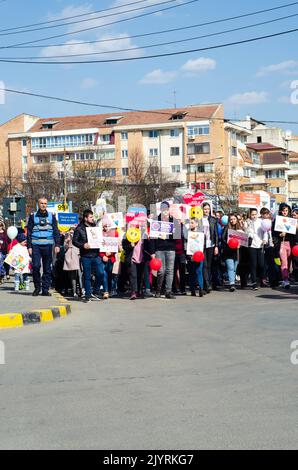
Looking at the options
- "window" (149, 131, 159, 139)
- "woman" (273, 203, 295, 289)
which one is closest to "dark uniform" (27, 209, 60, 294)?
"woman" (273, 203, 295, 289)

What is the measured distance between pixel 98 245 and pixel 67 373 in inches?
325

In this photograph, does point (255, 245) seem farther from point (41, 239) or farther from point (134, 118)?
point (134, 118)

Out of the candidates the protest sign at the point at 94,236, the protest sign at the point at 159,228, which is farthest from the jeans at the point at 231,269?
the protest sign at the point at 94,236

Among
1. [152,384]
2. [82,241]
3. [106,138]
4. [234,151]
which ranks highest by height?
[106,138]

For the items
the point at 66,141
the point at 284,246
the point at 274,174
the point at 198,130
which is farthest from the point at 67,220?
the point at 274,174

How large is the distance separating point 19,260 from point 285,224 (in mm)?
6428

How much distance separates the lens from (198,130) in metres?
98.6

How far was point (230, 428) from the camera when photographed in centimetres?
562

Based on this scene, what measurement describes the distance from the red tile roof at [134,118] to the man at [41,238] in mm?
79881

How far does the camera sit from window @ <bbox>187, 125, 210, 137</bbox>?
9812cm

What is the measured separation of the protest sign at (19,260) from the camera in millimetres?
17797
